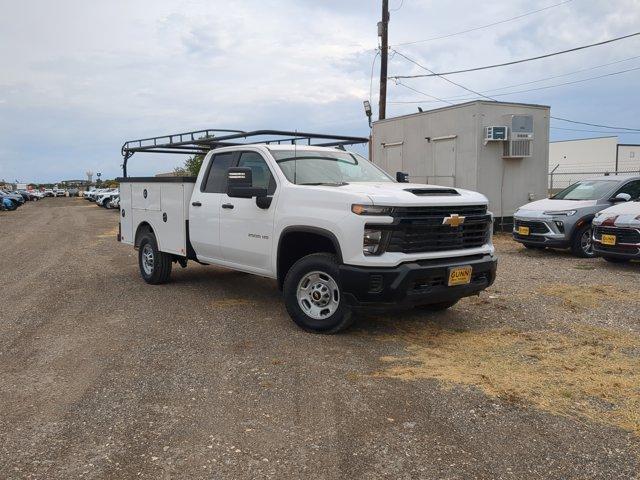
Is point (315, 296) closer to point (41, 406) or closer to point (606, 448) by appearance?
point (41, 406)

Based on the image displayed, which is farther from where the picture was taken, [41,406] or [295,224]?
[295,224]

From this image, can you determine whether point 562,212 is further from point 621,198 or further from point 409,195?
point 409,195

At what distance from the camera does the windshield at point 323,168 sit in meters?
6.46

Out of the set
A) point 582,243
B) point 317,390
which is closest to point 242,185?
point 317,390

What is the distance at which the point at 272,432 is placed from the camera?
376 cm

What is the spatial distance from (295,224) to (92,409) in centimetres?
265

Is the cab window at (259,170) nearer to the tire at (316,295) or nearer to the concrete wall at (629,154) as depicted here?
the tire at (316,295)

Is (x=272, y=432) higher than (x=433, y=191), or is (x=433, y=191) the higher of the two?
(x=433, y=191)

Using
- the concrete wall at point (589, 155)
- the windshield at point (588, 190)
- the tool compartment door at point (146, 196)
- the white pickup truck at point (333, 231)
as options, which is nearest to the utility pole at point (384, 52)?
the windshield at point (588, 190)

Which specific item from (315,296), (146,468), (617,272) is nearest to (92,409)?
(146,468)

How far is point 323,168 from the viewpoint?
265 inches

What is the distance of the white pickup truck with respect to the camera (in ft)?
17.6

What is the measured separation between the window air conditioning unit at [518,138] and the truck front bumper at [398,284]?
33.0ft

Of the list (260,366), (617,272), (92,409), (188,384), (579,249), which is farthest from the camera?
(579,249)
